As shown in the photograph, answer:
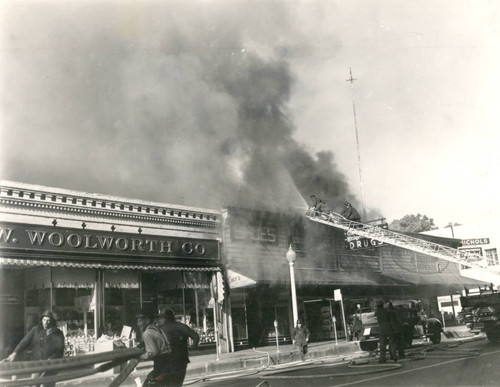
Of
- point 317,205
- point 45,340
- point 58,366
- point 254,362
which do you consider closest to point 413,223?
point 317,205

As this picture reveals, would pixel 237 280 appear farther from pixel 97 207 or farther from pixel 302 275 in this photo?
pixel 97 207

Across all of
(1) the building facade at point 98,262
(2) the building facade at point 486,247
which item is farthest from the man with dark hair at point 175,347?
(2) the building facade at point 486,247

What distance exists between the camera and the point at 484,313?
16.7 metres

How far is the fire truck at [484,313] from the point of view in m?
16.5

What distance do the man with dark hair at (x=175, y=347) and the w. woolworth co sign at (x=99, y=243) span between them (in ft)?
32.5

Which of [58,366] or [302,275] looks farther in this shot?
[302,275]

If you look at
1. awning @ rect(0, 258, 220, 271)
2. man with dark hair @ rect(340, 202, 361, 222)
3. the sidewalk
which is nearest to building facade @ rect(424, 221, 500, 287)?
man with dark hair @ rect(340, 202, 361, 222)

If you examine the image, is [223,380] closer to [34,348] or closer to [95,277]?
[34,348]

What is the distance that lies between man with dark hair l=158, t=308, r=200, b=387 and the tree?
205 ft

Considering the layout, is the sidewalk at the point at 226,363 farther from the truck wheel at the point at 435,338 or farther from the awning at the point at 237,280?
the awning at the point at 237,280

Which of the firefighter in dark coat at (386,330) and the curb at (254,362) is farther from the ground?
the firefighter in dark coat at (386,330)

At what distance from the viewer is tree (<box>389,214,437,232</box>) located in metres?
66.1

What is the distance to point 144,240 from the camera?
57.0 ft

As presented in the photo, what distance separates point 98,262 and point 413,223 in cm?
5823
